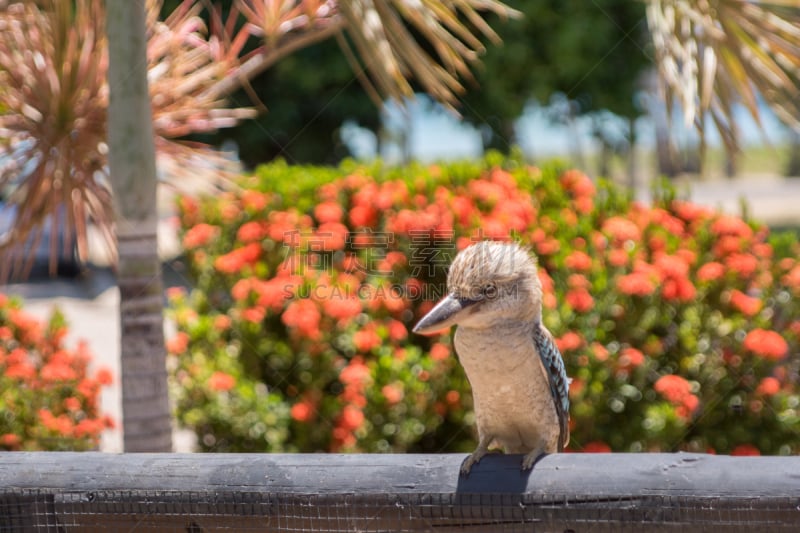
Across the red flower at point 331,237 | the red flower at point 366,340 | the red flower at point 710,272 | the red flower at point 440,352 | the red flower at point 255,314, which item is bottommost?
the red flower at point 440,352

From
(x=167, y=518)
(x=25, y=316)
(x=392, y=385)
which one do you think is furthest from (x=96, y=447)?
(x=167, y=518)

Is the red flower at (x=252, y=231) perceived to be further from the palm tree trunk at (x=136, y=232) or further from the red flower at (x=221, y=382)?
the palm tree trunk at (x=136, y=232)

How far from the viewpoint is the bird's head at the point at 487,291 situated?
189 centimetres

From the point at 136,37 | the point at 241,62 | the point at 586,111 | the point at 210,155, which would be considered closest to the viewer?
the point at 136,37

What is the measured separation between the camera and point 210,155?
11.1 feet

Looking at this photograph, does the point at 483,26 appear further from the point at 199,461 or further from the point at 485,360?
the point at 199,461

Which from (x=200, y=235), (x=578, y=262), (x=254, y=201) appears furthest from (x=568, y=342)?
(x=200, y=235)

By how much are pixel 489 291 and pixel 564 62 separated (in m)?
10.5

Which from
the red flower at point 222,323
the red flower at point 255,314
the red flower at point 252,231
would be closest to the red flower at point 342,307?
the red flower at point 255,314

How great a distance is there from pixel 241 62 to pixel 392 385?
68.6 inches

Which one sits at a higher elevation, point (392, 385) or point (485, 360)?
point (485, 360)

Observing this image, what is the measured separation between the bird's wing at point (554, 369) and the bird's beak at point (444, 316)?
26cm

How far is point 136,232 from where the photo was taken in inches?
108

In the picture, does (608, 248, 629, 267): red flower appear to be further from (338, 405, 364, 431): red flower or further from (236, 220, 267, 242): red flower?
(236, 220, 267, 242): red flower
